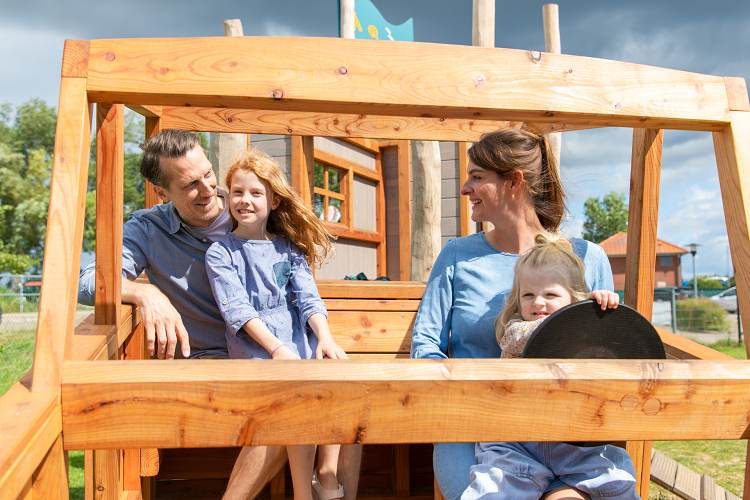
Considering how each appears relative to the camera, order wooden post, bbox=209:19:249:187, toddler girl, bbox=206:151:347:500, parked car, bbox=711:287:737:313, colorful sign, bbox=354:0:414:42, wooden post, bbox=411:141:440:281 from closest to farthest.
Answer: toddler girl, bbox=206:151:347:500
wooden post, bbox=209:19:249:187
wooden post, bbox=411:141:440:281
colorful sign, bbox=354:0:414:42
parked car, bbox=711:287:737:313

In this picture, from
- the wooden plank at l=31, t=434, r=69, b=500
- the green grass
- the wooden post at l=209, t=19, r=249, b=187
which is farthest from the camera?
A: the wooden post at l=209, t=19, r=249, b=187

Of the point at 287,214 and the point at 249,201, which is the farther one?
the point at 287,214

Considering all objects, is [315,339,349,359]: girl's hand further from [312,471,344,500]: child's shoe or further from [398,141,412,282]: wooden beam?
[398,141,412,282]: wooden beam

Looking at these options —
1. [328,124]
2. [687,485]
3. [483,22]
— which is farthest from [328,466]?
[483,22]

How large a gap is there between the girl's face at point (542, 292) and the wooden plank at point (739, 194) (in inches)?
16.3

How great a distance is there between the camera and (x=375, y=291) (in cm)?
295

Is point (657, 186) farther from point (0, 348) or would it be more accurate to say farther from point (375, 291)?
point (0, 348)

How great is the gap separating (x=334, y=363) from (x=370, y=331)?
68.5 inches

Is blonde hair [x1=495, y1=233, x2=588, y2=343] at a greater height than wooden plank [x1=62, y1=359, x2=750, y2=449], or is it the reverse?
blonde hair [x1=495, y1=233, x2=588, y2=343]

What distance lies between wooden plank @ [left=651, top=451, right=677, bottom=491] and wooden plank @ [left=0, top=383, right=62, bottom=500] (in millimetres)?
3220

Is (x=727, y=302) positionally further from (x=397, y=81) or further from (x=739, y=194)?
(x=397, y=81)

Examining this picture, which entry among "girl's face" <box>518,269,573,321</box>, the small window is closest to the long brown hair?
"girl's face" <box>518,269,573,321</box>

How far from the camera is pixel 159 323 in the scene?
177cm

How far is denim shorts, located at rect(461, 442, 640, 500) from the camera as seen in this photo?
1.28 metres
